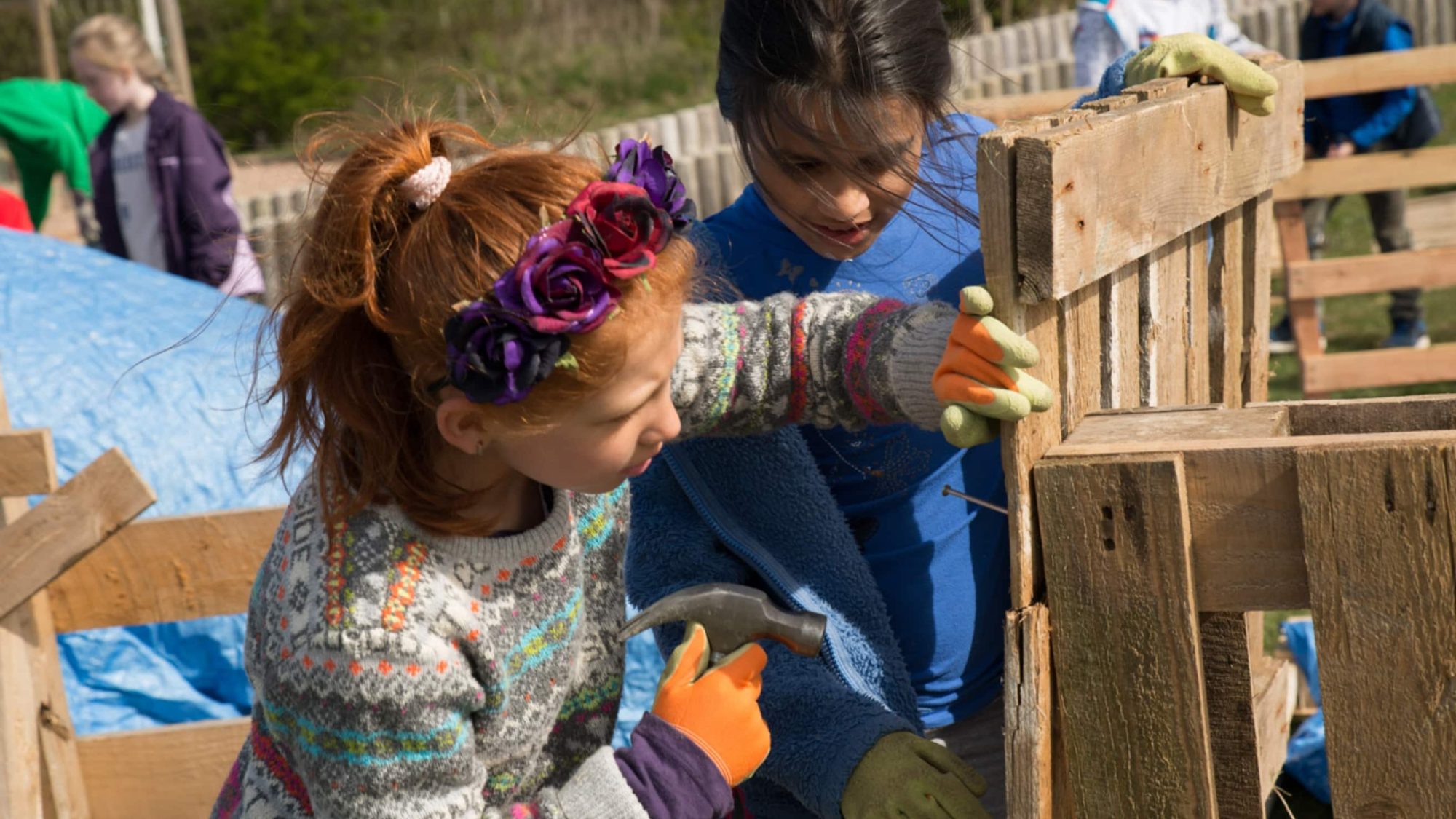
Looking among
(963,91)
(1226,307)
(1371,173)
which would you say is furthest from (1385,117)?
(1226,307)

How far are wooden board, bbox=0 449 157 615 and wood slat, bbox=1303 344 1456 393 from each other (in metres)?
4.97

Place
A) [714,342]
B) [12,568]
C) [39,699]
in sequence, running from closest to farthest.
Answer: [714,342]
[12,568]
[39,699]

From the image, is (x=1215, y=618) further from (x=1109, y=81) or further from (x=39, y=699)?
(x=39, y=699)

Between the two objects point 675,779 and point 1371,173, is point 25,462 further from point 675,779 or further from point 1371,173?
point 1371,173

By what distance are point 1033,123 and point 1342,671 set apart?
0.66m

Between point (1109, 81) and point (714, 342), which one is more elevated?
point (1109, 81)

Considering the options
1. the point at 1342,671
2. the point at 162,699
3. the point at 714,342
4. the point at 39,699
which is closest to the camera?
the point at 1342,671

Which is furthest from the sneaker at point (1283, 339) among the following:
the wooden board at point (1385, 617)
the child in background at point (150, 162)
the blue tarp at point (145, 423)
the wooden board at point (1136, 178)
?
the wooden board at point (1385, 617)

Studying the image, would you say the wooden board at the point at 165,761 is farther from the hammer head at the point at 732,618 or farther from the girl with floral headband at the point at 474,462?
the hammer head at the point at 732,618

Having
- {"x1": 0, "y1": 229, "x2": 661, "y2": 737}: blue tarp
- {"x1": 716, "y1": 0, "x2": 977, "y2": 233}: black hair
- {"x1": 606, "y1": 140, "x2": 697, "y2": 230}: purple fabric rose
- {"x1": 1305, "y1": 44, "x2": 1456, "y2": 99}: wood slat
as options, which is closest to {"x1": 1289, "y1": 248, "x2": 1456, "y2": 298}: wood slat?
{"x1": 1305, "y1": 44, "x2": 1456, "y2": 99}: wood slat

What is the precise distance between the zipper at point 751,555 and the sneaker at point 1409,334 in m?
5.86

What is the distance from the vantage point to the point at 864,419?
1876 mm

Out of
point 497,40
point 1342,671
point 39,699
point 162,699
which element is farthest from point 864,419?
point 497,40

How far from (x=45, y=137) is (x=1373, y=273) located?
6535 millimetres
